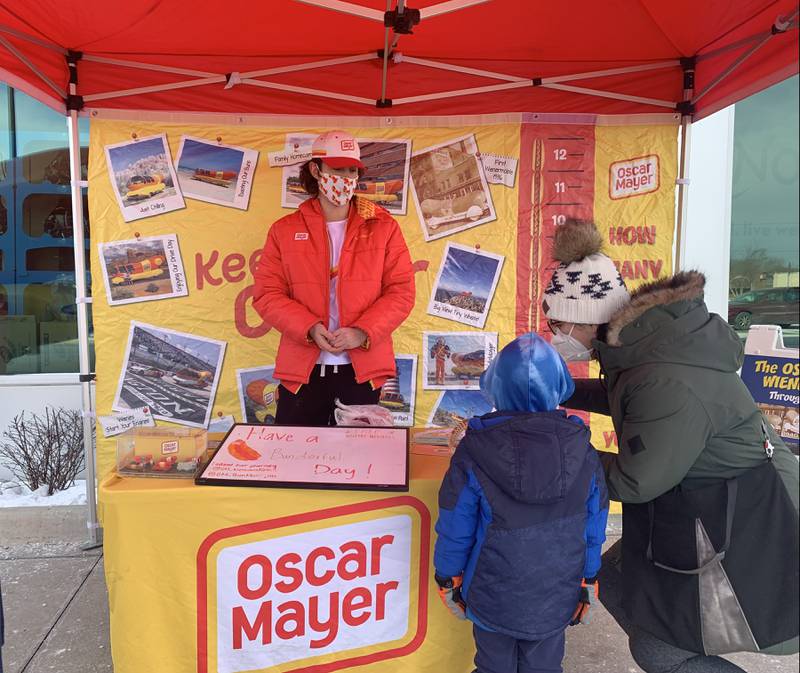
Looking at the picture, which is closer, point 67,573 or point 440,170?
point 67,573

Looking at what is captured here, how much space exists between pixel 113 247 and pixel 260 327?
0.83 m

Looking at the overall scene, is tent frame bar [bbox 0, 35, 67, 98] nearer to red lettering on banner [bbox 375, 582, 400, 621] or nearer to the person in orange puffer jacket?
the person in orange puffer jacket

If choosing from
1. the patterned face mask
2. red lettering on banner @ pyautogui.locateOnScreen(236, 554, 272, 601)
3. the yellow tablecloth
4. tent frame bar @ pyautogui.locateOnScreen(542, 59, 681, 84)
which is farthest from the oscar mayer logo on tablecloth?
red lettering on banner @ pyautogui.locateOnScreen(236, 554, 272, 601)

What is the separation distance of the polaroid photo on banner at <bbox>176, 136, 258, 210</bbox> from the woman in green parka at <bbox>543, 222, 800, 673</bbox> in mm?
2191

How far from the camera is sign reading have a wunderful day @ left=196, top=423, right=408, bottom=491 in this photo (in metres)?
1.62

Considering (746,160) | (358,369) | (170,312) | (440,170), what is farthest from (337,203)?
(746,160)

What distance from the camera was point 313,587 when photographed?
1673 millimetres

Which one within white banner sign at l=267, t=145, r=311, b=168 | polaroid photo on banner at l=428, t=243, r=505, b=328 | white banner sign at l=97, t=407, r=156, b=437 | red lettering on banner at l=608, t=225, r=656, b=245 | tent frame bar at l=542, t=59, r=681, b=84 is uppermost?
tent frame bar at l=542, t=59, r=681, b=84

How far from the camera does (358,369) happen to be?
93.8 inches

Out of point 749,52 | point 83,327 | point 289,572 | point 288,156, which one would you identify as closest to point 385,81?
point 288,156

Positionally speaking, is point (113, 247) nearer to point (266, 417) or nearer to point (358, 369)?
point (266, 417)

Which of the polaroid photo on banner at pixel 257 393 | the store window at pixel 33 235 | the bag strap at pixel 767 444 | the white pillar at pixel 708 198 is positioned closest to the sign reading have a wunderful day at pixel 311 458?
the bag strap at pixel 767 444

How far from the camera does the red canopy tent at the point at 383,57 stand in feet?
8.06

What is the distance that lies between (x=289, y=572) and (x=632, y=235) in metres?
2.48
